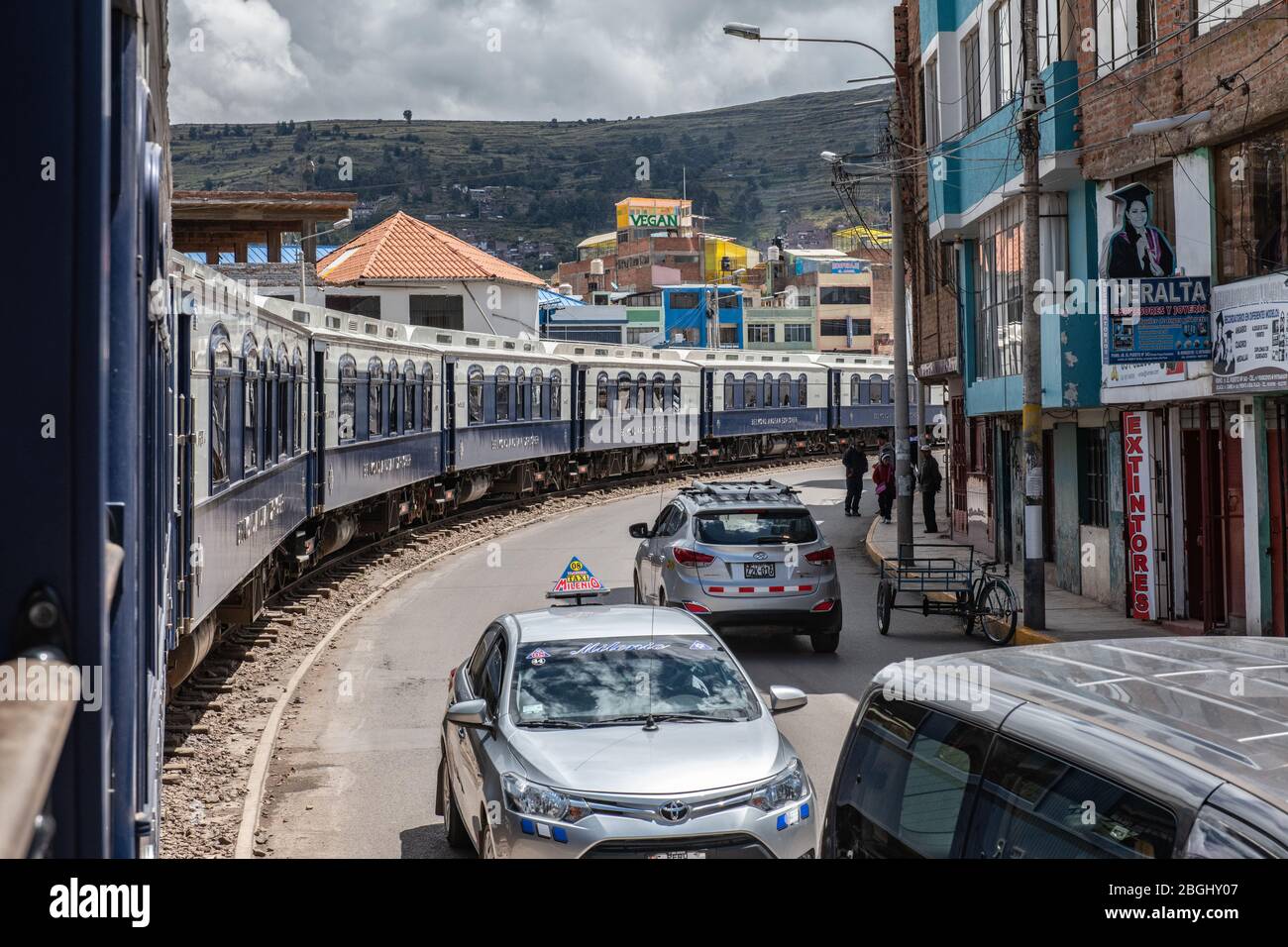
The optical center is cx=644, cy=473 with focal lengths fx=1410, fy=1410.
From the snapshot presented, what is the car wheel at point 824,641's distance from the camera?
52.3 feet

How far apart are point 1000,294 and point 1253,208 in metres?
8.13

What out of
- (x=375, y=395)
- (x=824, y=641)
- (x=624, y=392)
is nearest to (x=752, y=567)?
(x=824, y=641)

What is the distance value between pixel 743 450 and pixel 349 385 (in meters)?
32.4

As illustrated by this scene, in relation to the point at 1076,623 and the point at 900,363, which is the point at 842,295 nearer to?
the point at 900,363

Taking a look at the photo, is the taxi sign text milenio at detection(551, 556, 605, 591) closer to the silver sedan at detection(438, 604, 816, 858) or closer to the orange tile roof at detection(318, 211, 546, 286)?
the silver sedan at detection(438, 604, 816, 858)

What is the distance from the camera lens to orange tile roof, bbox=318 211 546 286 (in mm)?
64188

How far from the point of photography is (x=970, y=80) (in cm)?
2647

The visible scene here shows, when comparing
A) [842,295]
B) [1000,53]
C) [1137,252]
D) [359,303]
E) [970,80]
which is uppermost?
[842,295]

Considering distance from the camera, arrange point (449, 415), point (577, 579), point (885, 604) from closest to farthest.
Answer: point (577, 579), point (885, 604), point (449, 415)

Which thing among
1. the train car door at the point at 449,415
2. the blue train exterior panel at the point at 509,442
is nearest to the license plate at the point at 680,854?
the train car door at the point at 449,415

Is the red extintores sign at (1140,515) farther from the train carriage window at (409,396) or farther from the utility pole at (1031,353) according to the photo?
the train carriage window at (409,396)

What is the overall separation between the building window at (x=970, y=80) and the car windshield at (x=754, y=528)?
1221 cm
